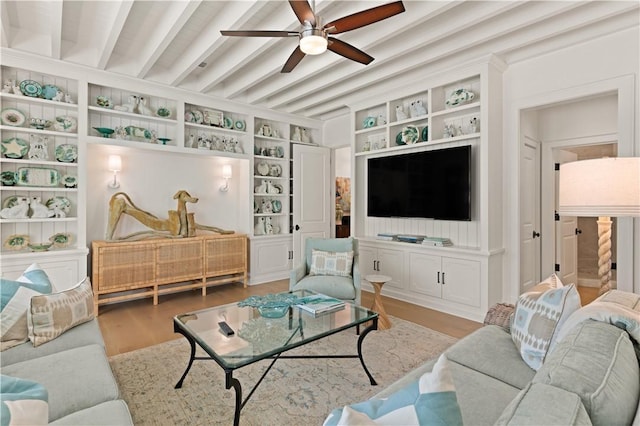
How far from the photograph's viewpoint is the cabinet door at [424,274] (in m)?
3.94

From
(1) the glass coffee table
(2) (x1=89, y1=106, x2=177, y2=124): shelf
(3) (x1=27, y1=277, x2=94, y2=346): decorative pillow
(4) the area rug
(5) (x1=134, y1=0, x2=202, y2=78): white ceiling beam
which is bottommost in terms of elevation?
(4) the area rug

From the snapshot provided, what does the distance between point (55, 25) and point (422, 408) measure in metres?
3.92

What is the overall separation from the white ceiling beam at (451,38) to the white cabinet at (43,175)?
2.98 metres

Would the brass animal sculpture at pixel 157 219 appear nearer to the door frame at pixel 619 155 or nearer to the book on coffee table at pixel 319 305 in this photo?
the book on coffee table at pixel 319 305

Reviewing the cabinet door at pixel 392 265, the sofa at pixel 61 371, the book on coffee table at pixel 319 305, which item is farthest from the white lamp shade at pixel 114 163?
the cabinet door at pixel 392 265

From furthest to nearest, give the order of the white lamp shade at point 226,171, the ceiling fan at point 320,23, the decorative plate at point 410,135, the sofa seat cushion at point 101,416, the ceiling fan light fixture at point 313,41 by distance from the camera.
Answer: the white lamp shade at point 226,171 → the decorative plate at point 410,135 → the ceiling fan light fixture at point 313,41 → the ceiling fan at point 320,23 → the sofa seat cushion at point 101,416

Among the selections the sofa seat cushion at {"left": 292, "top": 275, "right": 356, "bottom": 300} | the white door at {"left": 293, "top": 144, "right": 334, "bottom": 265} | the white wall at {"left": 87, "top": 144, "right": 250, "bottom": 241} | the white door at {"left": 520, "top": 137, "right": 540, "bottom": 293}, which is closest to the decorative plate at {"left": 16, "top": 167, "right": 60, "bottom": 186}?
the white wall at {"left": 87, "top": 144, "right": 250, "bottom": 241}

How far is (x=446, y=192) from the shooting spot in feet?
12.8

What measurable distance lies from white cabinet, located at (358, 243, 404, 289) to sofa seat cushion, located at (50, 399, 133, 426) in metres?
3.26

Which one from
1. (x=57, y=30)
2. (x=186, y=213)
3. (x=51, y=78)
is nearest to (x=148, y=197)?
(x=186, y=213)

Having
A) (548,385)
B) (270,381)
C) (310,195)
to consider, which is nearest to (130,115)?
(310,195)

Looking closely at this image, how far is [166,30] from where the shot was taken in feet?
9.74

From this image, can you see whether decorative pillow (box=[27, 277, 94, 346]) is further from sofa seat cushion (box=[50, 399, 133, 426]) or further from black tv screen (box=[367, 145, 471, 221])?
black tv screen (box=[367, 145, 471, 221])

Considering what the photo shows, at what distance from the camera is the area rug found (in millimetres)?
1961
